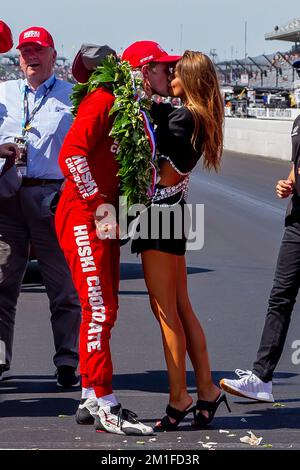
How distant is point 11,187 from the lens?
24.7ft

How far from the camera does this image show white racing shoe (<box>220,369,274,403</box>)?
7.13 meters

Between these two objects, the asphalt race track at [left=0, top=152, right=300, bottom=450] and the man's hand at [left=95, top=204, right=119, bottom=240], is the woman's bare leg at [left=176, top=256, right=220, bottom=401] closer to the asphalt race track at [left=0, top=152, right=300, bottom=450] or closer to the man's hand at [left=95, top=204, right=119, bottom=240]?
the asphalt race track at [left=0, top=152, right=300, bottom=450]

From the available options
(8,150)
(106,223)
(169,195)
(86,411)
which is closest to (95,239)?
(106,223)

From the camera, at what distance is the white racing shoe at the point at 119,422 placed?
249 inches

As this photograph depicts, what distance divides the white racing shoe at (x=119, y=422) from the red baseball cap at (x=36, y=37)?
2412 millimetres

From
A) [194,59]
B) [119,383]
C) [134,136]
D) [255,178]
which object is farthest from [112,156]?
[255,178]

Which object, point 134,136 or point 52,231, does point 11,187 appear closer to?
point 52,231

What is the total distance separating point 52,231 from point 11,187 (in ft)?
1.24

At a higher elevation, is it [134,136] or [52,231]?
[134,136]

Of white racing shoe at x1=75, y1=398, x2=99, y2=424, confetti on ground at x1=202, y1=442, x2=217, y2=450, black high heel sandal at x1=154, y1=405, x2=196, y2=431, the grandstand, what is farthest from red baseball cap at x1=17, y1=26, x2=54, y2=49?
the grandstand

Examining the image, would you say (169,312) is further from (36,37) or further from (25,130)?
(36,37)

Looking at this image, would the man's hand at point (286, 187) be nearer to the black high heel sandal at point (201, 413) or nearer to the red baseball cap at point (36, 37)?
the black high heel sandal at point (201, 413)

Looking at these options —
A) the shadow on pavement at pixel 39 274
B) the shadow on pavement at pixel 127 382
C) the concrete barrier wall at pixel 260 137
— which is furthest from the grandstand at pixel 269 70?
the shadow on pavement at pixel 127 382

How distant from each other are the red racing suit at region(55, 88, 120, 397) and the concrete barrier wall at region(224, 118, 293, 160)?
25.6m
